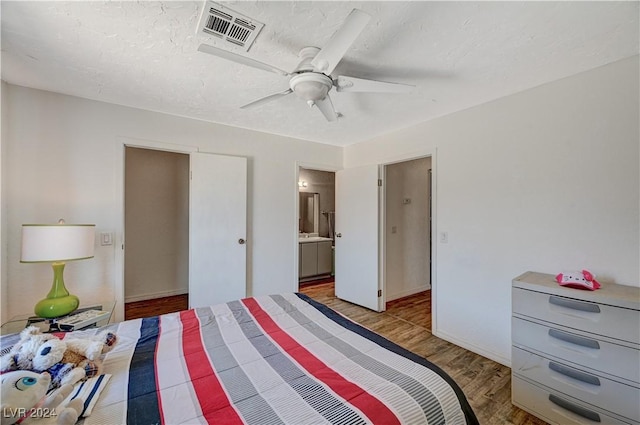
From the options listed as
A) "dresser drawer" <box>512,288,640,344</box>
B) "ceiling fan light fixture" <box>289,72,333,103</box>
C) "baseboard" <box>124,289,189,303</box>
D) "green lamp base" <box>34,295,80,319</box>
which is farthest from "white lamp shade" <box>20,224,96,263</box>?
"dresser drawer" <box>512,288,640,344</box>

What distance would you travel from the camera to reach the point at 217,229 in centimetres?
300

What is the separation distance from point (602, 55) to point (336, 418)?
257 cm

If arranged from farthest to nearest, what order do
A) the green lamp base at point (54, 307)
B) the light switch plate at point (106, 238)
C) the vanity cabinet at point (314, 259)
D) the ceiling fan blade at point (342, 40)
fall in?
the vanity cabinet at point (314, 259) < the light switch plate at point (106, 238) < the green lamp base at point (54, 307) < the ceiling fan blade at point (342, 40)

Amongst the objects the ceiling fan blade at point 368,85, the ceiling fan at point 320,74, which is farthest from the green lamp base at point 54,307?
the ceiling fan blade at point 368,85

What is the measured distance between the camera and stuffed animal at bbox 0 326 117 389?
3.18 feet

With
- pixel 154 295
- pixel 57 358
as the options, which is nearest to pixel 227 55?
pixel 57 358

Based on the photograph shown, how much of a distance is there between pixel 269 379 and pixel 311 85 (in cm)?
152

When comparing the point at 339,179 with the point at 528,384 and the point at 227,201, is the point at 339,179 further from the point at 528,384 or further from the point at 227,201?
the point at 528,384

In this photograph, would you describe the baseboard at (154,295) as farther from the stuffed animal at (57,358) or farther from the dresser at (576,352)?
the dresser at (576,352)

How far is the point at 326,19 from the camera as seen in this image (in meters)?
1.38

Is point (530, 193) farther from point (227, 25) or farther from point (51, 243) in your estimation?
point (51, 243)

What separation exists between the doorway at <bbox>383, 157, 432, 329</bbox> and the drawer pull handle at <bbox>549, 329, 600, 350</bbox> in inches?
78.5

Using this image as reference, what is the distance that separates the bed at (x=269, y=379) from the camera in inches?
34.4

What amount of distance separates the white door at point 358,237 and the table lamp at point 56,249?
9.27ft
